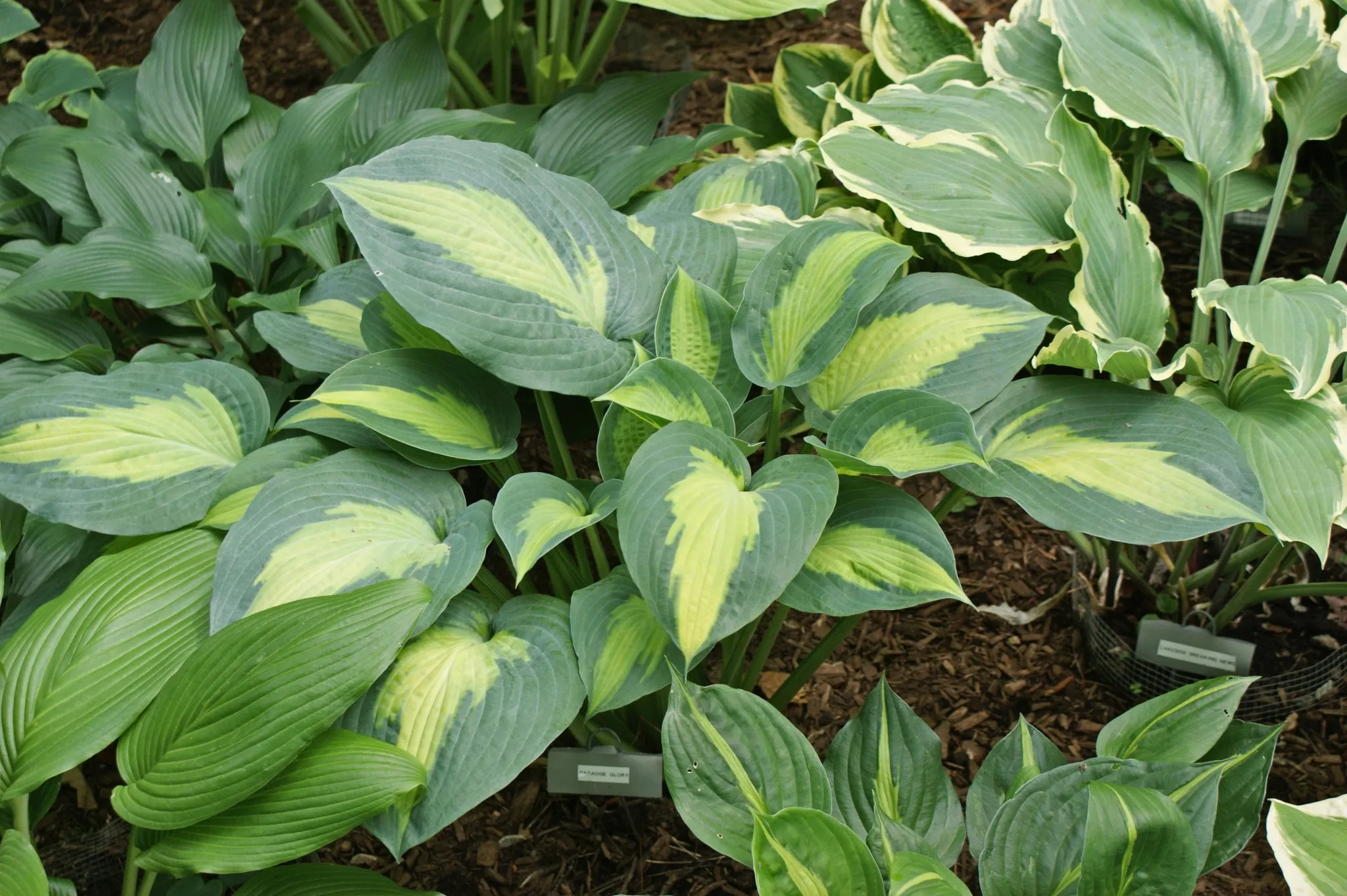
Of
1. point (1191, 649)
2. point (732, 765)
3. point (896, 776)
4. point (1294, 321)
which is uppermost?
point (1294, 321)

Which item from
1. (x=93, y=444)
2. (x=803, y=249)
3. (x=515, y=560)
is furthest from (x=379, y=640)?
(x=803, y=249)

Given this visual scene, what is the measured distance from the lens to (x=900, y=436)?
1.06 meters

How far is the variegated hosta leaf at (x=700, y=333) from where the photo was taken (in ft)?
3.78

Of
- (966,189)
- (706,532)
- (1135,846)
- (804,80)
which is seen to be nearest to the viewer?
(1135,846)

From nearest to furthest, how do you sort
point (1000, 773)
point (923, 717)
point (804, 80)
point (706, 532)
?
1. point (706, 532)
2. point (1000, 773)
3. point (923, 717)
4. point (804, 80)

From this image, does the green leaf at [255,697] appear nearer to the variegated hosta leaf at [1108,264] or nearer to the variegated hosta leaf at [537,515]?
the variegated hosta leaf at [537,515]

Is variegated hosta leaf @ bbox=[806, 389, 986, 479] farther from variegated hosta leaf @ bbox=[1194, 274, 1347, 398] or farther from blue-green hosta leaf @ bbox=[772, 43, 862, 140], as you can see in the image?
blue-green hosta leaf @ bbox=[772, 43, 862, 140]

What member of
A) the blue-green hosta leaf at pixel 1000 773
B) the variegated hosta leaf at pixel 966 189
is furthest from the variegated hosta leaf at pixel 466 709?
the variegated hosta leaf at pixel 966 189

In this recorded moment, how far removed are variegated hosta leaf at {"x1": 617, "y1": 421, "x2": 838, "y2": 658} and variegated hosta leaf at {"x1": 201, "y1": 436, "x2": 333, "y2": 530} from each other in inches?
16.5

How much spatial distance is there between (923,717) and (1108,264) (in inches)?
25.0

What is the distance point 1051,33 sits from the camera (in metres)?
1.54

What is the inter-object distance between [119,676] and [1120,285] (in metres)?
1.14

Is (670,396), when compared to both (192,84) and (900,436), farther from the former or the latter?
(192,84)

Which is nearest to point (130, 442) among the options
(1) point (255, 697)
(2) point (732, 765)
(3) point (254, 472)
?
(3) point (254, 472)
